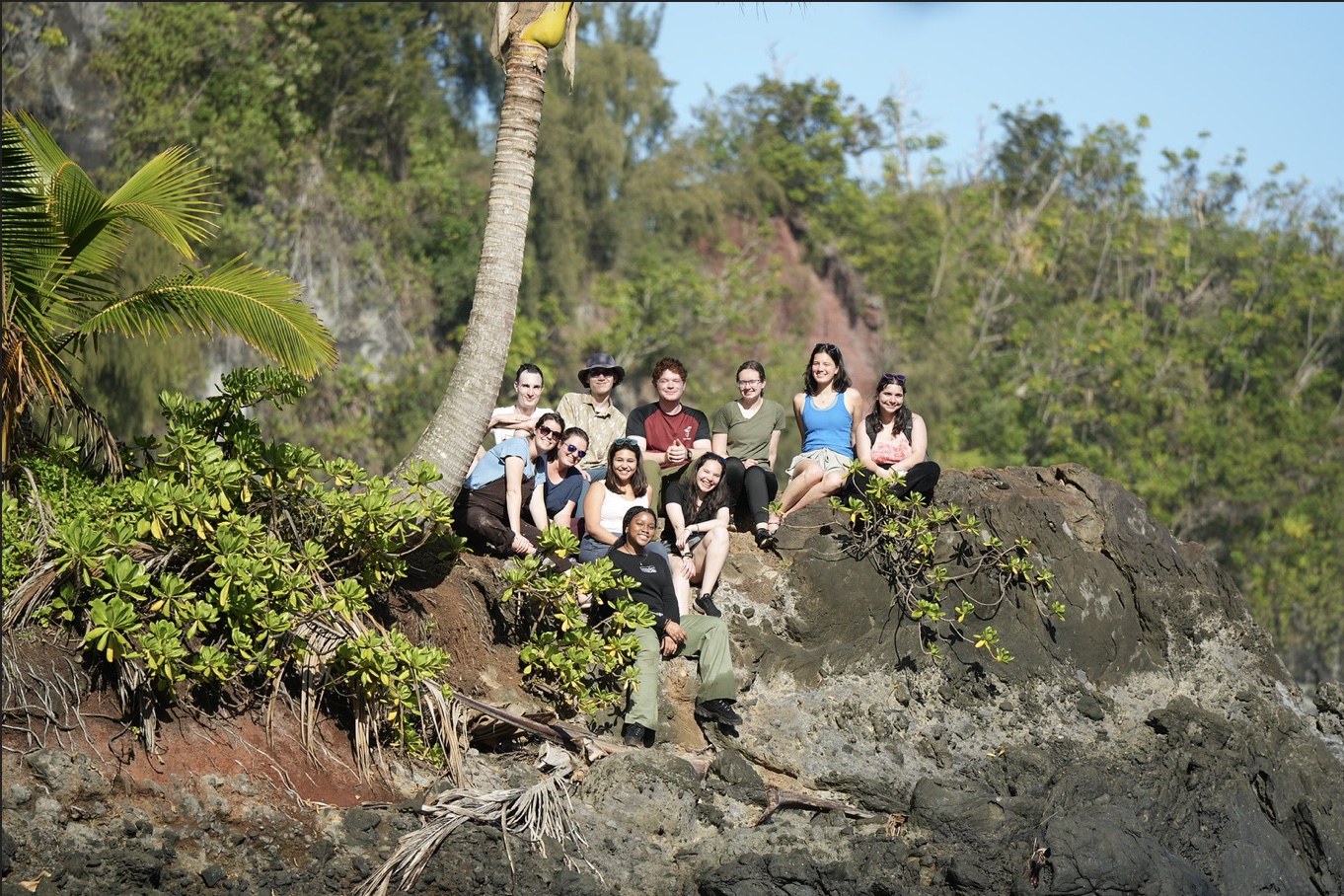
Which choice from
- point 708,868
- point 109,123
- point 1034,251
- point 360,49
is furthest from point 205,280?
point 1034,251

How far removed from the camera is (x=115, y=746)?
744 centimetres

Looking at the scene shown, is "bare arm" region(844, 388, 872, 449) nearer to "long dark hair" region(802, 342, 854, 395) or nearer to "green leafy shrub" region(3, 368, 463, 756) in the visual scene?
"long dark hair" region(802, 342, 854, 395)

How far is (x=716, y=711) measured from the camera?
952 cm

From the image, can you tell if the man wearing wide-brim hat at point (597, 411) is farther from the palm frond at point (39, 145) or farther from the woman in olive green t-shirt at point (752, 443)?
the palm frond at point (39, 145)

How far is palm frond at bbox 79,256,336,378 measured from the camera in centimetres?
812

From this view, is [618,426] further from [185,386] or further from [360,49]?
[360,49]

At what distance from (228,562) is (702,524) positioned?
11.4 ft

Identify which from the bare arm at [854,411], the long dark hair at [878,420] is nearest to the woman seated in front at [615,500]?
the bare arm at [854,411]

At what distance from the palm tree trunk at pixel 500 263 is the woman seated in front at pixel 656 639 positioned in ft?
4.34

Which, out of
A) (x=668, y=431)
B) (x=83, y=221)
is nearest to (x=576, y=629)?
(x=668, y=431)

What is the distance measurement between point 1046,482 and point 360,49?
17658mm

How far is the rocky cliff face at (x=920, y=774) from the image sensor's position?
752 centimetres

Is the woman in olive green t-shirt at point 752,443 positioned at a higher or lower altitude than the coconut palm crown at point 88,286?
lower

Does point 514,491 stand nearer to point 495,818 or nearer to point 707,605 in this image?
point 707,605
